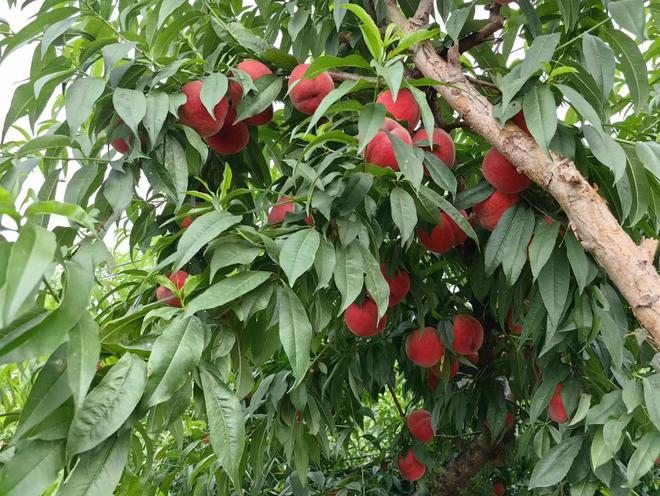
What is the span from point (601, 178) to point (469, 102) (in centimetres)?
25

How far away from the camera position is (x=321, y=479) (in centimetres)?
184

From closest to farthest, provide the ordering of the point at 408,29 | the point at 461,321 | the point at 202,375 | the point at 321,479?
the point at 202,375 → the point at 408,29 → the point at 461,321 → the point at 321,479

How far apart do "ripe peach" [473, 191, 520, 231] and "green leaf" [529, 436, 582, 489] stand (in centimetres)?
36

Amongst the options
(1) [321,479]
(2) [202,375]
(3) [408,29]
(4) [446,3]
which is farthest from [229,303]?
(1) [321,479]

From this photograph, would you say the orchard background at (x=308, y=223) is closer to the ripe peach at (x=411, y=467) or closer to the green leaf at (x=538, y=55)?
the green leaf at (x=538, y=55)

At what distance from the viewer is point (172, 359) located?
2.31 feet

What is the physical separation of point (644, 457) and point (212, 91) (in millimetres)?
764

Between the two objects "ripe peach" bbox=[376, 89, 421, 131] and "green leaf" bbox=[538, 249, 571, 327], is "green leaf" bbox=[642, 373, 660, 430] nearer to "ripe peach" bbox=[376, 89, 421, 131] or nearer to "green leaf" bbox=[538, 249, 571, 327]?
"green leaf" bbox=[538, 249, 571, 327]

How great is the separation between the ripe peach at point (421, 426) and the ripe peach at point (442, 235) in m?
0.76

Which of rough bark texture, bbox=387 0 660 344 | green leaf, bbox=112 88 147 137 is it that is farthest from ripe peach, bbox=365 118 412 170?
green leaf, bbox=112 88 147 137

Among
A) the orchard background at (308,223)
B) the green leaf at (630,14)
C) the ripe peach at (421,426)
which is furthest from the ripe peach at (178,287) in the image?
the ripe peach at (421,426)

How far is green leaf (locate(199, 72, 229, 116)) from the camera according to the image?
100cm

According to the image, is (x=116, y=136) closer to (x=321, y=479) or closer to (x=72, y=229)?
(x=72, y=229)

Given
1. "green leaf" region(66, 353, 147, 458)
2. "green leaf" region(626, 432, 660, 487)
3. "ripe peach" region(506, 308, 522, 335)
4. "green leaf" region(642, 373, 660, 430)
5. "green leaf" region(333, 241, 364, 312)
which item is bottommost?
"ripe peach" region(506, 308, 522, 335)
